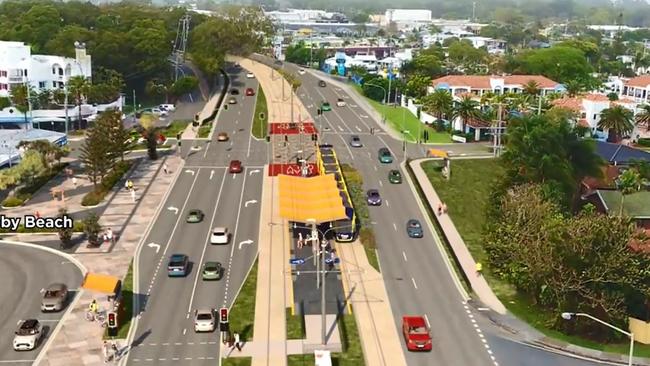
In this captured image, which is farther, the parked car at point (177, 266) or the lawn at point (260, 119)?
the lawn at point (260, 119)

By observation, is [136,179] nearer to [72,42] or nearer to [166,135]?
[166,135]

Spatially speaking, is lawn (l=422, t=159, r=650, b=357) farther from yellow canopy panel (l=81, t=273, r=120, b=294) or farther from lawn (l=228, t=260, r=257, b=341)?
yellow canopy panel (l=81, t=273, r=120, b=294)

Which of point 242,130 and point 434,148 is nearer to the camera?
point 434,148

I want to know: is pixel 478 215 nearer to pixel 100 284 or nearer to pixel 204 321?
pixel 204 321

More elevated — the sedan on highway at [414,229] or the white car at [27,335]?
the sedan on highway at [414,229]

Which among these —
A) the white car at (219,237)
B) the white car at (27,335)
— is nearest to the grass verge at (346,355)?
the white car at (27,335)

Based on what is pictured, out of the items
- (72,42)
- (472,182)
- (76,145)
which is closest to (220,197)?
(472,182)

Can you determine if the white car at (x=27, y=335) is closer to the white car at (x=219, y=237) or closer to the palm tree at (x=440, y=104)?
the white car at (x=219, y=237)
